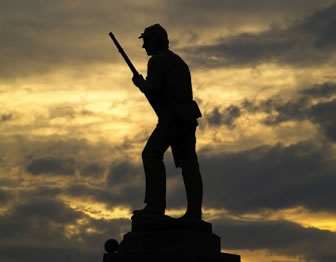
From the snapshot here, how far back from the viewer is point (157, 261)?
15.0 metres

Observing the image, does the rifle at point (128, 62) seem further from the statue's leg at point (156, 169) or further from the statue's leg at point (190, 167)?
the statue's leg at point (190, 167)

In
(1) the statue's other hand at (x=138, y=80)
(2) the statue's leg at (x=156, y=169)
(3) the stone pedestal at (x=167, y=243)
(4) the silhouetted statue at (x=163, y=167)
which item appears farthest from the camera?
(1) the statue's other hand at (x=138, y=80)

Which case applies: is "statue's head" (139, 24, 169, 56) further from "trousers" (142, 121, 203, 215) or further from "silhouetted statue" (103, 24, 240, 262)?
"trousers" (142, 121, 203, 215)

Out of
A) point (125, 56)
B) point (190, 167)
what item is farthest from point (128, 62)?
point (190, 167)

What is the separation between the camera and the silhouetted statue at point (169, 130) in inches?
631

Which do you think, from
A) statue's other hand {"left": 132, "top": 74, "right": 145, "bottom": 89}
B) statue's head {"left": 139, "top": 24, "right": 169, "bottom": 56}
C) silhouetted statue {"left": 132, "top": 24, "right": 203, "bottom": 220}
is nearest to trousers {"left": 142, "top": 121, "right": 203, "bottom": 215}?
silhouetted statue {"left": 132, "top": 24, "right": 203, "bottom": 220}

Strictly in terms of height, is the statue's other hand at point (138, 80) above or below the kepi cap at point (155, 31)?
below

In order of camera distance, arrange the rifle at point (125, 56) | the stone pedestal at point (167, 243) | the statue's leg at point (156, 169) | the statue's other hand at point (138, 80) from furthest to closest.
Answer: the rifle at point (125, 56) → the statue's other hand at point (138, 80) → the statue's leg at point (156, 169) → the stone pedestal at point (167, 243)

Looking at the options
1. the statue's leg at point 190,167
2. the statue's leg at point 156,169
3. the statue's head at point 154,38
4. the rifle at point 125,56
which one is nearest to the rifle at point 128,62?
the rifle at point 125,56

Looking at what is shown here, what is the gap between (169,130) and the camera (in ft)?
53.2

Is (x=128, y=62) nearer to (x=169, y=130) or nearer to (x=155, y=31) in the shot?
(x=155, y=31)

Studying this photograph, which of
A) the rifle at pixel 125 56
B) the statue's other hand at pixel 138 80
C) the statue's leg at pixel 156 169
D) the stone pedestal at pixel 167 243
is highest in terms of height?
the rifle at pixel 125 56

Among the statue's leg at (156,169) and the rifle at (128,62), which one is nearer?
the statue's leg at (156,169)

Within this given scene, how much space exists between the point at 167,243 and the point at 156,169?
5.23 feet
